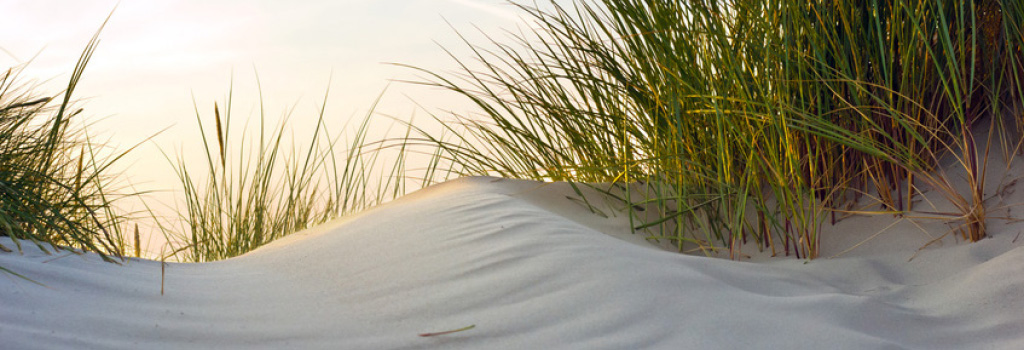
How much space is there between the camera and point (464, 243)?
1.84 m

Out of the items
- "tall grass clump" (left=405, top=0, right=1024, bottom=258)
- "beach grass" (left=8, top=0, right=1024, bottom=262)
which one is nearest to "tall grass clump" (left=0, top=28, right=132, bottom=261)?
"beach grass" (left=8, top=0, right=1024, bottom=262)

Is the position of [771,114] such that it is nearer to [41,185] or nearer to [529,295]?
[529,295]

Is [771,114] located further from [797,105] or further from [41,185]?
[41,185]

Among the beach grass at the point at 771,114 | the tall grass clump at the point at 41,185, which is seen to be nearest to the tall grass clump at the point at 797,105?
the beach grass at the point at 771,114

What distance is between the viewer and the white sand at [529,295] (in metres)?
1.36

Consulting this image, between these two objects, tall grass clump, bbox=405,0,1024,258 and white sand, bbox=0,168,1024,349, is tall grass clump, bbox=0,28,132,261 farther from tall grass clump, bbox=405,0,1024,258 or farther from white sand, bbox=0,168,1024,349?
tall grass clump, bbox=405,0,1024,258

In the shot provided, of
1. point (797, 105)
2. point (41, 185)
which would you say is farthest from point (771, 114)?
point (41, 185)

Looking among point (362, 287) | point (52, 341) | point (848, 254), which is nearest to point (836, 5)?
point (848, 254)

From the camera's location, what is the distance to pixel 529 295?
1.52m

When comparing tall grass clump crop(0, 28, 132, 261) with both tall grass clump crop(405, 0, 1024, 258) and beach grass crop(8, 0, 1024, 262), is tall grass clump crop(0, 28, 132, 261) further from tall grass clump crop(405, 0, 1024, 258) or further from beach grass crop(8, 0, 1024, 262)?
tall grass clump crop(405, 0, 1024, 258)

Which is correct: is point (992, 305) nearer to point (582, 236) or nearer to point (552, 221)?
point (582, 236)

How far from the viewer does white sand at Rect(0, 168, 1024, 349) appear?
Answer: 1.36m

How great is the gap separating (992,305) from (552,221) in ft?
3.08

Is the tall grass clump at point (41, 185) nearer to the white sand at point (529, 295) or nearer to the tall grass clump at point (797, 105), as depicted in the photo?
the white sand at point (529, 295)
